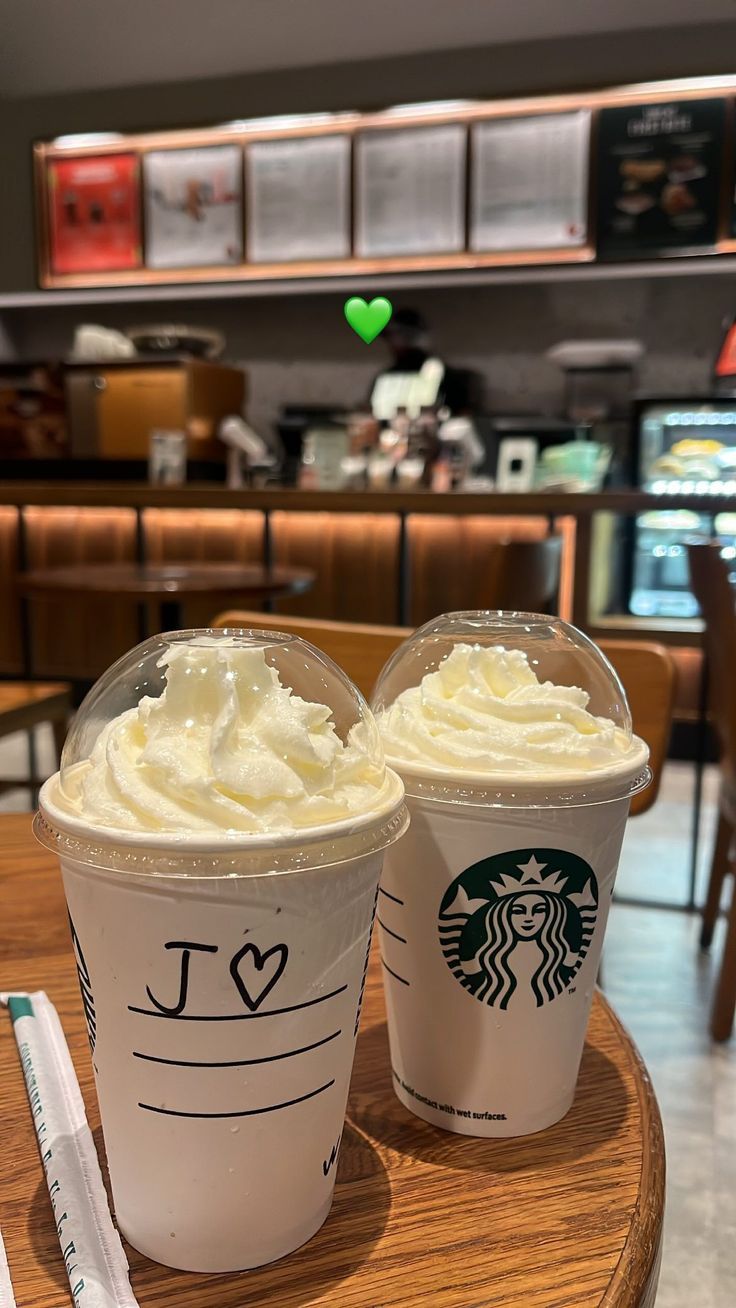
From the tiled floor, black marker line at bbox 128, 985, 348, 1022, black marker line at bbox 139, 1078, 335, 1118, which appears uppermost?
black marker line at bbox 128, 985, 348, 1022

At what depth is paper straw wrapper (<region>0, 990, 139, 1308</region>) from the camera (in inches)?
16.5

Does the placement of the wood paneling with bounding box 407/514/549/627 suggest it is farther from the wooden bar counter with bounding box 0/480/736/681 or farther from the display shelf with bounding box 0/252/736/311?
the display shelf with bounding box 0/252/736/311

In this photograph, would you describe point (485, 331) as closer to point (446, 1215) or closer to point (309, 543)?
point (309, 543)

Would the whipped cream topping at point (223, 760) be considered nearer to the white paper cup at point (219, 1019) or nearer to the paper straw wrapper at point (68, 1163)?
the white paper cup at point (219, 1019)

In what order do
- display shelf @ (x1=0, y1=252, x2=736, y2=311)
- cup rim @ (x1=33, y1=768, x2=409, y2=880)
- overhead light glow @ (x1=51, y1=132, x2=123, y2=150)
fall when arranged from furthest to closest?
overhead light glow @ (x1=51, y1=132, x2=123, y2=150) → display shelf @ (x1=0, y1=252, x2=736, y2=311) → cup rim @ (x1=33, y1=768, x2=409, y2=880)

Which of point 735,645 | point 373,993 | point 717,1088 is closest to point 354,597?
point 735,645

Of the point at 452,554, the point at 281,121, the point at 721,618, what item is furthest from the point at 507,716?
the point at 281,121

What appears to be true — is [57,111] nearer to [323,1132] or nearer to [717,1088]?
[717,1088]

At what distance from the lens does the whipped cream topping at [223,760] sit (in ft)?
1.40

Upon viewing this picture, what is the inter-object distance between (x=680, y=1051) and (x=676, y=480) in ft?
9.59

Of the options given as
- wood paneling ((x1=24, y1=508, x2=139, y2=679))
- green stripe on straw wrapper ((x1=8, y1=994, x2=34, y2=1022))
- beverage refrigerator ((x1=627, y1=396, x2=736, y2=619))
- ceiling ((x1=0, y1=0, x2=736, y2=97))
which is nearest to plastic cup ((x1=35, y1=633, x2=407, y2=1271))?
green stripe on straw wrapper ((x1=8, y1=994, x2=34, y2=1022))

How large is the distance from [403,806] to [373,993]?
0.96ft

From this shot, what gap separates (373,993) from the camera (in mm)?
708

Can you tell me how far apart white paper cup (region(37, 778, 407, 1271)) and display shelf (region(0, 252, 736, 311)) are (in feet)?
16.9
